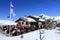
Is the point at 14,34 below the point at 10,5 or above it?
below

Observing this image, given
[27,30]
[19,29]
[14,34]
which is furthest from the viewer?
[27,30]

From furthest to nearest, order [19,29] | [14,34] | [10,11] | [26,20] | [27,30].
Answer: [26,20] < [27,30] < [19,29] < [14,34] < [10,11]

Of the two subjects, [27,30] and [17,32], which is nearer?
[17,32]

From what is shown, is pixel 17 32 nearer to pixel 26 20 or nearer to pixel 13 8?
pixel 13 8

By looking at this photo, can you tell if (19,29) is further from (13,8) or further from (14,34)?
(13,8)

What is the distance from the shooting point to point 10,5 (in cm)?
1839

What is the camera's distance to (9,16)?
18.6 metres

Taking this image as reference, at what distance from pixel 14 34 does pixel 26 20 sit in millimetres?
15965

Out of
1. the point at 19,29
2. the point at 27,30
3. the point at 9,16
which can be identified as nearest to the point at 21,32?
the point at 19,29

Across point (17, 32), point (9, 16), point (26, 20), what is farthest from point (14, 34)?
point (26, 20)

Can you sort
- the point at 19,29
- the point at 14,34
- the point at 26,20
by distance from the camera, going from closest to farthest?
the point at 14,34, the point at 19,29, the point at 26,20

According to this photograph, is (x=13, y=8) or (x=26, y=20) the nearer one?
(x=13, y=8)

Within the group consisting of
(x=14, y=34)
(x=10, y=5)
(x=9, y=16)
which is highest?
(x=10, y=5)

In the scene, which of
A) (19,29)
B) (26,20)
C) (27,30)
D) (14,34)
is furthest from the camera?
(26,20)
